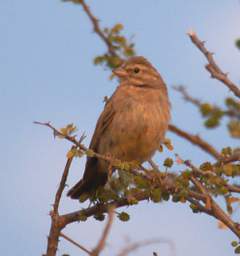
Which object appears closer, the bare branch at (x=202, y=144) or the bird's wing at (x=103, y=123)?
the bare branch at (x=202, y=144)

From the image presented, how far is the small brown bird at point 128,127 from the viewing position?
652 cm

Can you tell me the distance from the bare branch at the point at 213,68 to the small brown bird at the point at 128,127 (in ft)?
11.0

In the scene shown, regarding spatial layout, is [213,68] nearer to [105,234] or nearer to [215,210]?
[215,210]

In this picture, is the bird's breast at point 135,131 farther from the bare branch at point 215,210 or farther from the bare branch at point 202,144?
the bare branch at point 202,144

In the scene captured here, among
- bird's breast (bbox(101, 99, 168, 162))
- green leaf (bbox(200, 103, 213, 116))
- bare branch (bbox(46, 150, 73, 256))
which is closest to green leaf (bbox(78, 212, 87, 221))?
bare branch (bbox(46, 150, 73, 256))

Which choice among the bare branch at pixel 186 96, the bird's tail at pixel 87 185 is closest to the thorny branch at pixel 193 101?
the bare branch at pixel 186 96

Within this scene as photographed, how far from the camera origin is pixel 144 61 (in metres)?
7.53

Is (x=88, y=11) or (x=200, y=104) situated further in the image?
(x=88, y=11)

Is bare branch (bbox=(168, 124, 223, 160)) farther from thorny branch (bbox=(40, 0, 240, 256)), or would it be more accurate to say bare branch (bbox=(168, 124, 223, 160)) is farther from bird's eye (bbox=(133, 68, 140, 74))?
bird's eye (bbox=(133, 68, 140, 74))

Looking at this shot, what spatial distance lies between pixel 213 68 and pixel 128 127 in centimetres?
354

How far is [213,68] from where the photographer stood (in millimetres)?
3057

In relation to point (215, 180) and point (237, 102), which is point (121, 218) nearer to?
point (215, 180)

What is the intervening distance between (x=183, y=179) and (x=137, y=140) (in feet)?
10.1

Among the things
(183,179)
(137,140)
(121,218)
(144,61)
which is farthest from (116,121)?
(183,179)
